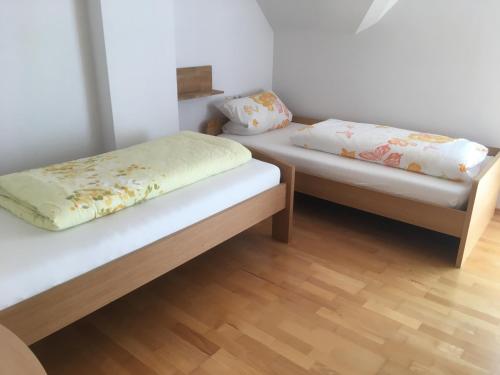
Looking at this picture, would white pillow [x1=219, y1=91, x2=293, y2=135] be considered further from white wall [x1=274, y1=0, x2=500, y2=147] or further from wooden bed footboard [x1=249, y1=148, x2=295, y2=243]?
wooden bed footboard [x1=249, y1=148, x2=295, y2=243]

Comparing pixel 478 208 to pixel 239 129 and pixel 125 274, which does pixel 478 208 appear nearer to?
pixel 239 129

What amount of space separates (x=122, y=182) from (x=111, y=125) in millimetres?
837

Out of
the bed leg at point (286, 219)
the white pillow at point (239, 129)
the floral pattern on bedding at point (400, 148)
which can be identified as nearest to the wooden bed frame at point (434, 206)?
the floral pattern on bedding at point (400, 148)

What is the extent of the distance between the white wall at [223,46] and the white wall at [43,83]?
718 millimetres

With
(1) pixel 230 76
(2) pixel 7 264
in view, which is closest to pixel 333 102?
(1) pixel 230 76

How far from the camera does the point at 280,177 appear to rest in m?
2.36

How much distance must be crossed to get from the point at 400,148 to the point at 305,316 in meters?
1.14

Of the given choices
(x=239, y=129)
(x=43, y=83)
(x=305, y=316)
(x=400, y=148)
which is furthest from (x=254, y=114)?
(x=305, y=316)

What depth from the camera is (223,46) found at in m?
3.15

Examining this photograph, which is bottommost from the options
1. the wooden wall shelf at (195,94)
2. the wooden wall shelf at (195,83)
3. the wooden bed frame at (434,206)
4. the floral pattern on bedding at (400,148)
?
the wooden bed frame at (434,206)

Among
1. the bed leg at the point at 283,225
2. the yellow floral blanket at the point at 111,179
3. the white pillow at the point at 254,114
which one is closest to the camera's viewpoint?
the yellow floral blanket at the point at 111,179

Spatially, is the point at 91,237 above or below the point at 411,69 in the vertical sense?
below

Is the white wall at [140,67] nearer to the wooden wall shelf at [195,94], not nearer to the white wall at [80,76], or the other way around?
the white wall at [80,76]

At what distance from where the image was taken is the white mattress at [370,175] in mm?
2195
